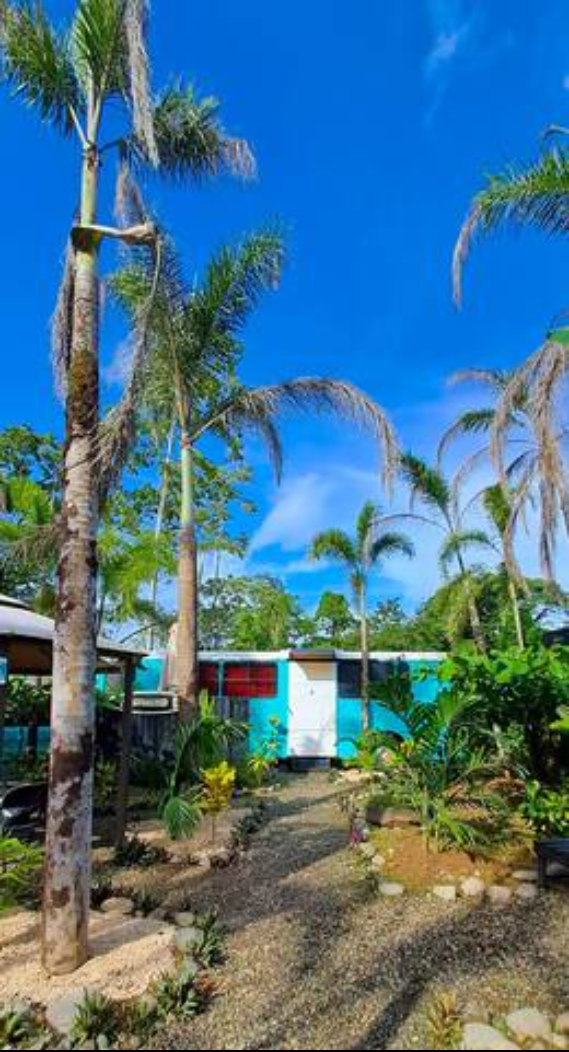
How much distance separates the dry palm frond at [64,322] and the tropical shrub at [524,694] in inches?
166

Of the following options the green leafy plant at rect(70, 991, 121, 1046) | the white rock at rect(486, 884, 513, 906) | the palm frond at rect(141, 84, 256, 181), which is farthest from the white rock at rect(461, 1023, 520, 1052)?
the palm frond at rect(141, 84, 256, 181)

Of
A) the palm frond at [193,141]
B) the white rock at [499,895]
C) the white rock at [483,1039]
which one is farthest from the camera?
the palm frond at [193,141]

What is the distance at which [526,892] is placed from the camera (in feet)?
16.2

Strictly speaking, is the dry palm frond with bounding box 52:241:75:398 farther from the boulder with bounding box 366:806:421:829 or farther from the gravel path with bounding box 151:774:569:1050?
the boulder with bounding box 366:806:421:829

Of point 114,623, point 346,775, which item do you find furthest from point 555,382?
point 114,623

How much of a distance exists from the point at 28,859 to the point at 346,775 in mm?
7987

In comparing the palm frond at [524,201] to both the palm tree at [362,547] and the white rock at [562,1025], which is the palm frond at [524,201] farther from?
the palm tree at [362,547]

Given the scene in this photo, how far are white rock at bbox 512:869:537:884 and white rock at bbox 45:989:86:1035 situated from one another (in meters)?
3.39

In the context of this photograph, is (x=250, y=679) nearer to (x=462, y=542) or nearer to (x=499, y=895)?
(x=462, y=542)

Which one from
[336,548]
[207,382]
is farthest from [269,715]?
[207,382]

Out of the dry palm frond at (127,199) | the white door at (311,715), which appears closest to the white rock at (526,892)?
the dry palm frond at (127,199)

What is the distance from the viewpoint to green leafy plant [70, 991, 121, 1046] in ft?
9.84

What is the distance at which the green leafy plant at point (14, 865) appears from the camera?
155 inches

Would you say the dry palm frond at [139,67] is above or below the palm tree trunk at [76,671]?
above
